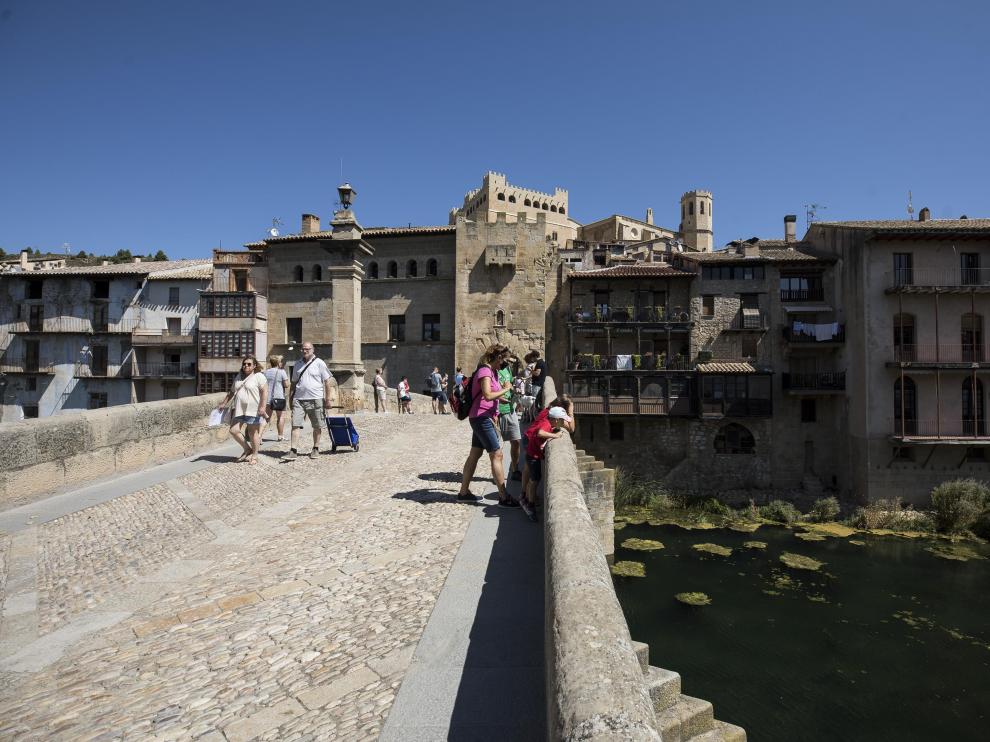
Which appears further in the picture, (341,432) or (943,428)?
(943,428)

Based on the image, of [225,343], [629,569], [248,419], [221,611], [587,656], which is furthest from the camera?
[225,343]

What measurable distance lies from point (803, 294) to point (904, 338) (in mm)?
5615

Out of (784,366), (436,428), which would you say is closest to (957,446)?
(784,366)

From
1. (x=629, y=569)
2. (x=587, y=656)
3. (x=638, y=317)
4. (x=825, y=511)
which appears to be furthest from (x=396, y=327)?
(x=587, y=656)

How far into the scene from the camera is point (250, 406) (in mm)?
9430

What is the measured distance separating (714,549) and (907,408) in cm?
1425

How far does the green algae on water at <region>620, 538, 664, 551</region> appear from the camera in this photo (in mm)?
23416

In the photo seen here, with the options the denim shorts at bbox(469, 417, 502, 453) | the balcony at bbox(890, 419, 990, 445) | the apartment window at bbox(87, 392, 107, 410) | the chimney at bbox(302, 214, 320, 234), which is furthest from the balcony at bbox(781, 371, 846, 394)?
the apartment window at bbox(87, 392, 107, 410)

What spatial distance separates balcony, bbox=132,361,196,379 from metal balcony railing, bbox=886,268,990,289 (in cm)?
4314

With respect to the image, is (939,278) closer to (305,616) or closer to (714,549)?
(714,549)

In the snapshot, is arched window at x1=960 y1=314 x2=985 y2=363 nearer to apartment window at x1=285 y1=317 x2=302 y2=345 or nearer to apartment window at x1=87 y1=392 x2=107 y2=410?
apartment window at x1=285 y1=317 x2=302 y2=345

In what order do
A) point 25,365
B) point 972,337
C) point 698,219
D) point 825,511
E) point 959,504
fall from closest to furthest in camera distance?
point 959,504
point 825,511
point 972,337
point 25,365
point 698,219

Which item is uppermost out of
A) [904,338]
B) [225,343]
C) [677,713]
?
[225,343]

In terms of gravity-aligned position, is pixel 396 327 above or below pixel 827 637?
above
